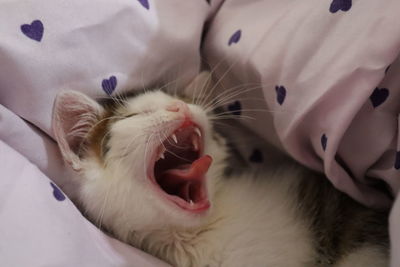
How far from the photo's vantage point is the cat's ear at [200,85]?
115 cm

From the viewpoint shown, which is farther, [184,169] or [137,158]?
[184,169]

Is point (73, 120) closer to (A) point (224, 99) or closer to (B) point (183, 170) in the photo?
(B) point (183, 170)

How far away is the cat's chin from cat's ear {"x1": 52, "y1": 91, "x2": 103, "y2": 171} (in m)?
0.18

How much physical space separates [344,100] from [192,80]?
1.51 feet

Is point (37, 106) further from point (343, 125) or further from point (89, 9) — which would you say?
point (343, 125)

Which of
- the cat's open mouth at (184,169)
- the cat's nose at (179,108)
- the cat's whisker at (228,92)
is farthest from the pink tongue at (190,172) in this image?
the cat's whisker at (228,92)

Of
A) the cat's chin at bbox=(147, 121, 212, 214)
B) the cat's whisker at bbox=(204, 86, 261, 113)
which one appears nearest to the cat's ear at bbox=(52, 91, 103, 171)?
the cat's chin at bbox=(147, 121, 212, 214)

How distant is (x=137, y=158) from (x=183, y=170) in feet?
0.46

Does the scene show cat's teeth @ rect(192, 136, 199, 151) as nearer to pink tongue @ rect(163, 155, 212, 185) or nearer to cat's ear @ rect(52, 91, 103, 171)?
pink tongue @ rect(163, 155, 212, 185)

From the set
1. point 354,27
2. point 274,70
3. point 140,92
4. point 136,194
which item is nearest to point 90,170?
point 136,194

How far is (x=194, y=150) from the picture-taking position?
1054 millimetres

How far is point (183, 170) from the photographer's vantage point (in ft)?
3.33

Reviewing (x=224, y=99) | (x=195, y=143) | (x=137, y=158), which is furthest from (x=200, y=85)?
(x=137, y=158)

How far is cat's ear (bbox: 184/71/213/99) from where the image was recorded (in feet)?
3.77
